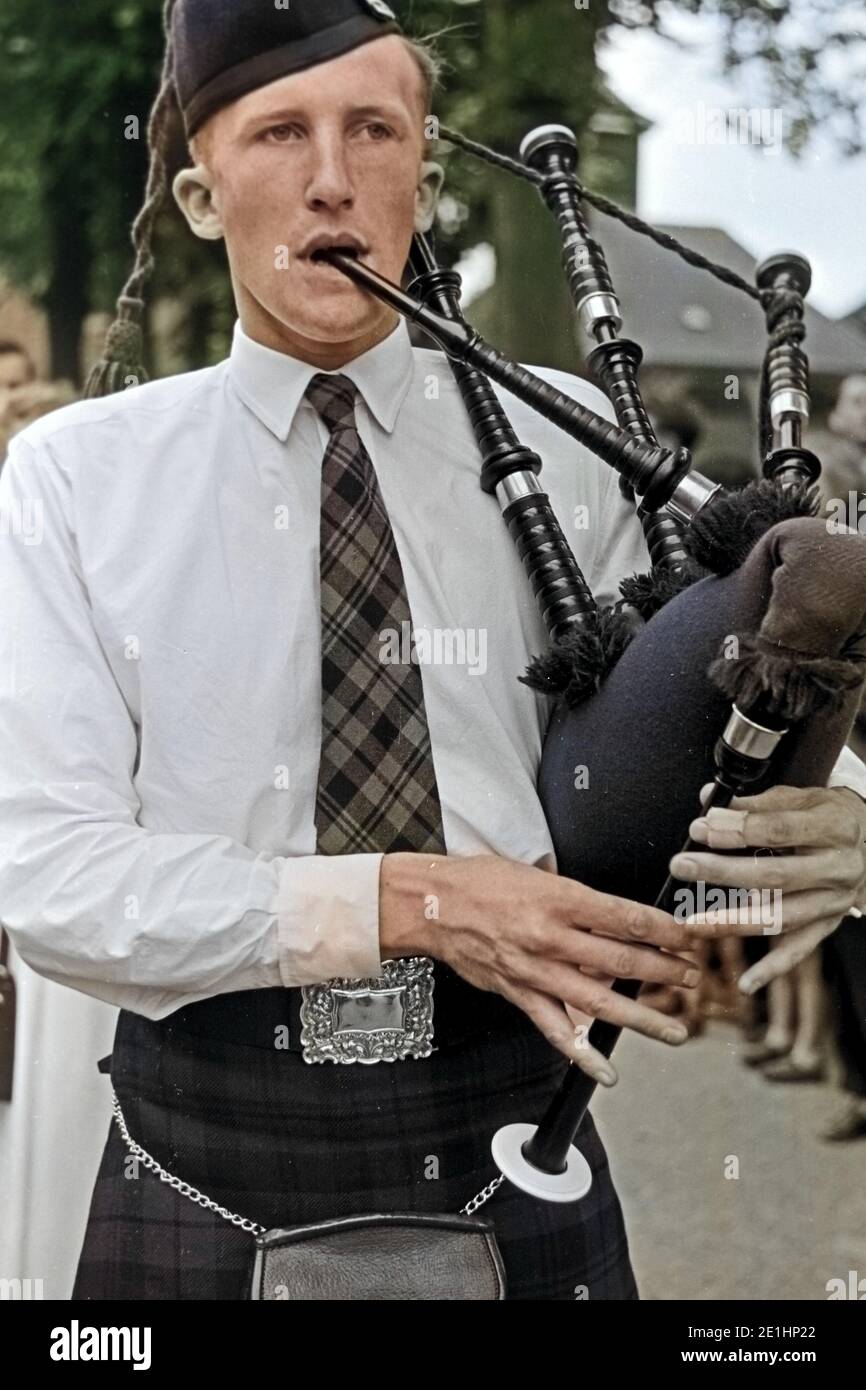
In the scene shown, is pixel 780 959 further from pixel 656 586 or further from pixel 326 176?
pixel 326 176

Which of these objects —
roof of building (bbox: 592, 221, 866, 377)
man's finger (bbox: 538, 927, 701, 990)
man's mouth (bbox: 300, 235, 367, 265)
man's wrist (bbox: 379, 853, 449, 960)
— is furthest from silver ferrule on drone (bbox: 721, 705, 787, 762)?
man's mouth (bbox: 300, 235, 367, 265)

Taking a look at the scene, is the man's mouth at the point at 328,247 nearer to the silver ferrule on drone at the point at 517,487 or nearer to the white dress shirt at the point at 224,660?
the white dress shirt at the point at 224,660

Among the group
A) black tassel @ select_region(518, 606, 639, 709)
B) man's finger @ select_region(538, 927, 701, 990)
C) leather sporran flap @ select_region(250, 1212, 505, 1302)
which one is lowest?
leather sporran flap @ select_region(250, 1212, 505, 1302)

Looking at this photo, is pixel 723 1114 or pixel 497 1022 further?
pixel 723 1114

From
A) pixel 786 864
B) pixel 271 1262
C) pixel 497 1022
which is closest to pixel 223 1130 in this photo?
pixel 271 1262

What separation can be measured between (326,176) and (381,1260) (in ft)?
4.04

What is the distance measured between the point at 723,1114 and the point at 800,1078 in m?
0.11

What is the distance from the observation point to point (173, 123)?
1.84m

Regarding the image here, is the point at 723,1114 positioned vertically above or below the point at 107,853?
below

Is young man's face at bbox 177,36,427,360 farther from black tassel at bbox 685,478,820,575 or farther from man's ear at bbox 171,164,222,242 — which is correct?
black tassel at bbox 685,478,820,575

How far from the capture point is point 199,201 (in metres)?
1.82

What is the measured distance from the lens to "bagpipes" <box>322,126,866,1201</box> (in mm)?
1503

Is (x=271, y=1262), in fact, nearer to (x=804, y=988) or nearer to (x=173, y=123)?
(x=804, y=988)

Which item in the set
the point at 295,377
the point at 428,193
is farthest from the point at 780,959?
the point at 428,193
